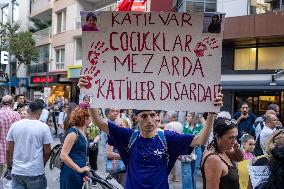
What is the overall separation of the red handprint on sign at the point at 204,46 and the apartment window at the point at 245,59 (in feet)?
56.2

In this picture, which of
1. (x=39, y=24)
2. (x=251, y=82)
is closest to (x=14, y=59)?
(x=39, y=24)

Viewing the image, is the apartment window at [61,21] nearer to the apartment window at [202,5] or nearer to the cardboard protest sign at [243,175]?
the apartment window at [202,5]

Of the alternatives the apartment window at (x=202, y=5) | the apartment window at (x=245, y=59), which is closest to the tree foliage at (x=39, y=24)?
the apartment window at (x=202, y=5)

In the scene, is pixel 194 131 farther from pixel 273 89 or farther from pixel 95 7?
pixel 95 7

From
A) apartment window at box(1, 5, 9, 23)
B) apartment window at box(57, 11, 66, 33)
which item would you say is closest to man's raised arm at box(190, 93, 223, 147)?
apartment window at box(57, 11, 66, 33)

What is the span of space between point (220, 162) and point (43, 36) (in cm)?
3662

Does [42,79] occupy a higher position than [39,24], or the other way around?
[39,24]

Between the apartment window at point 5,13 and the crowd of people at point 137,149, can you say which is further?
the apartment window at point 5,13

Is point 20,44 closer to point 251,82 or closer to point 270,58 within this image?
point 270,58

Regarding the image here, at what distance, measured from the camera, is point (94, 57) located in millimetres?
3896

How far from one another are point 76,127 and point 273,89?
13926 millimetres

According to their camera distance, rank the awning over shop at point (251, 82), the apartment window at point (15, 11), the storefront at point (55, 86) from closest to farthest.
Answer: the awning over shop at point (251, 82)
the storefront at point (55, 86)
the apartment window at point (15, 11)

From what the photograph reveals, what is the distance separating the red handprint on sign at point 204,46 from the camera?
376cm

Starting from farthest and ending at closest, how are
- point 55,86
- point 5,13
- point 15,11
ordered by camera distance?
point 5,13 < point 15,11 < point 55,86
